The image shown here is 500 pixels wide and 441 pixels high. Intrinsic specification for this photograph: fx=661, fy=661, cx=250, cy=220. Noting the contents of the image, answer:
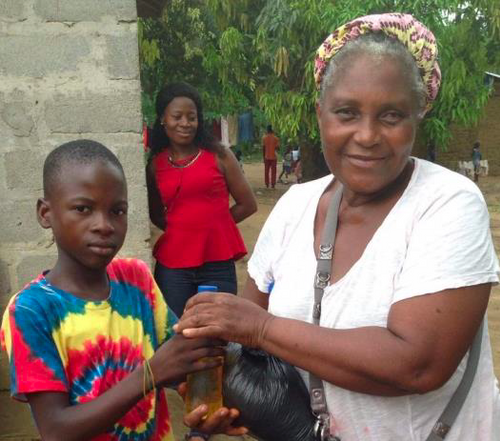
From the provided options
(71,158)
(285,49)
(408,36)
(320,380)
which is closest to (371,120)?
(408,36)

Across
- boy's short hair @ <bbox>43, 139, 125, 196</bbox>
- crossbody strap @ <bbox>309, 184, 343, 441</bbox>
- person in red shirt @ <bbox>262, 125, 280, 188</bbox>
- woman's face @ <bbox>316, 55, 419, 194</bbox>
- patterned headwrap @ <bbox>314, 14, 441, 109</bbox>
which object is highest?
patterned headwrap @ <bbox>314, 14, 441, 109</bbox>

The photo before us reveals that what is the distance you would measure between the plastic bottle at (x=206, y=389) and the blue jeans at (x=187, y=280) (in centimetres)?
229

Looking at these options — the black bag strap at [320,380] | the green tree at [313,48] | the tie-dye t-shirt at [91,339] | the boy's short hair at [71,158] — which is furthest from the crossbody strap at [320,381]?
the green tree at [313,48]

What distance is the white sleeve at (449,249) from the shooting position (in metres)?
1.33

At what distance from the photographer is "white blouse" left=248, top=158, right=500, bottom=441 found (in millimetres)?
1354

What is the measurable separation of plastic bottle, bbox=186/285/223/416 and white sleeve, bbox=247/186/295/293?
0.56ft

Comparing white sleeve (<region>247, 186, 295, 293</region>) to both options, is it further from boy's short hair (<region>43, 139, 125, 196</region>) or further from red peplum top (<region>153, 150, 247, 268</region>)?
red peplum top (<region>153, 150, 247, 268</region>)

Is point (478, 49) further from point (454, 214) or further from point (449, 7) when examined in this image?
point (454, 214)

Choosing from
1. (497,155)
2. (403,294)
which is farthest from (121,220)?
(497,155)

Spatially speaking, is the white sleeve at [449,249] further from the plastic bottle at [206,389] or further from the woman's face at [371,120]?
the plastic bottle at [206,389]

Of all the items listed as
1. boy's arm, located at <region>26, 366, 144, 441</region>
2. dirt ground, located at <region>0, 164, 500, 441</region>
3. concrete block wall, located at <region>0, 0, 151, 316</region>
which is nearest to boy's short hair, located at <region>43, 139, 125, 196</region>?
boy's arm, located at <region>26, 366, 144, 441</region>

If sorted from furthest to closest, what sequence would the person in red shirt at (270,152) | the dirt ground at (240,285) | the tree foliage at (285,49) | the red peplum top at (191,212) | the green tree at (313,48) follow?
1. the person in red shirt at (270,152)
2. the tree foliage at (285,49)
3. the green tree at (313,48)
4. the red peplum top at (191,212)
5. the dirt ground at (240,285)

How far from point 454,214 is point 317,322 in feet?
1.28

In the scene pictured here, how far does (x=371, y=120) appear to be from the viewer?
1483 millimetres
